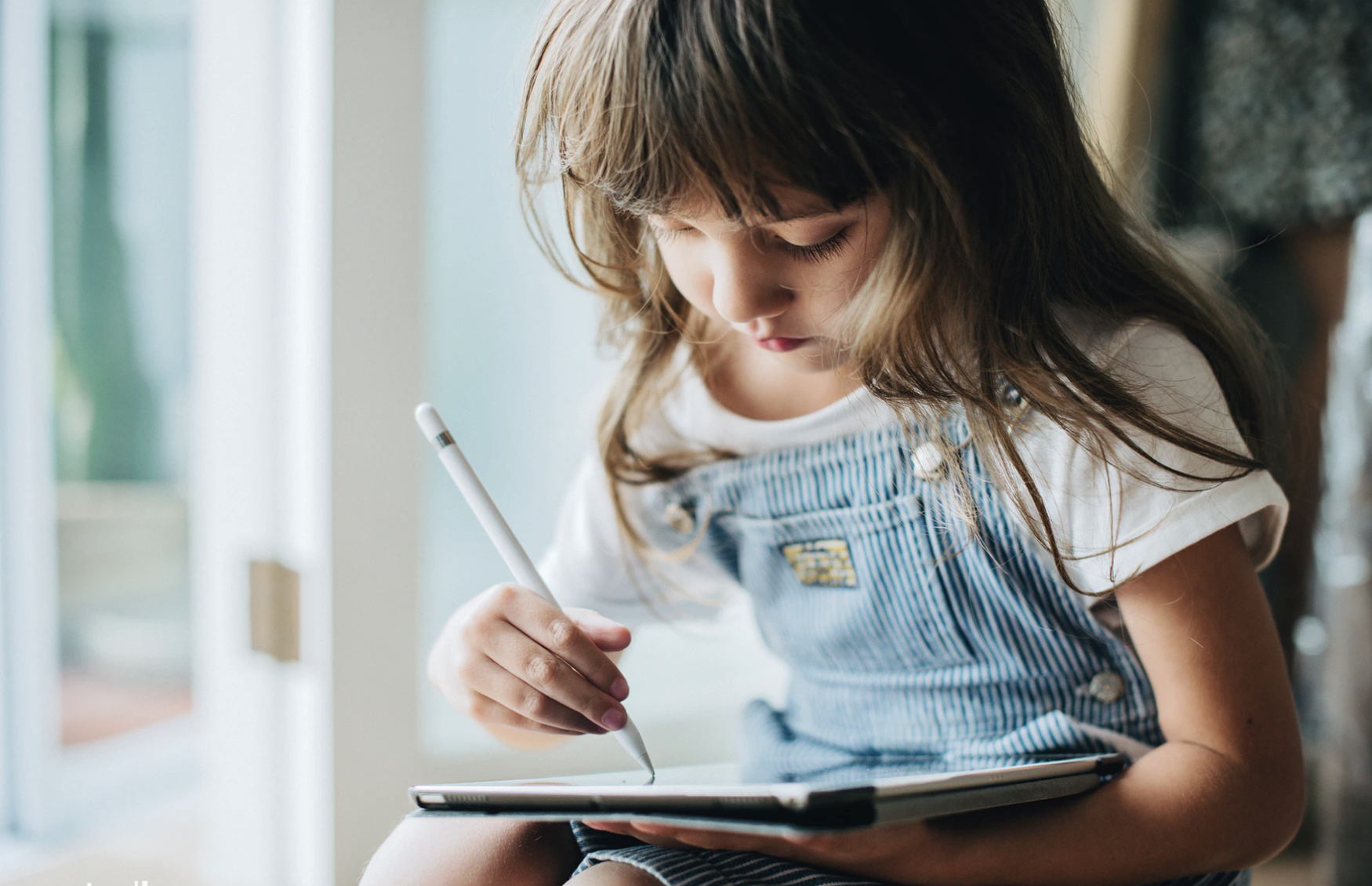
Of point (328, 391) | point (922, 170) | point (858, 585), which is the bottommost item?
point (858, 585)

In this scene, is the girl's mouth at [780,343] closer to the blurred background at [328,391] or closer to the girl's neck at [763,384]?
the girl's neck at [763,384]

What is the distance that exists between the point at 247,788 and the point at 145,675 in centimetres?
43

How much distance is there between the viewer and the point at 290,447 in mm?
886

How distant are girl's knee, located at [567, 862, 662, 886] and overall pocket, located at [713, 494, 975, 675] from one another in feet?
0.69

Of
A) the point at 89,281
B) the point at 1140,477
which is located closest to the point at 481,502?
the point at 1140,477

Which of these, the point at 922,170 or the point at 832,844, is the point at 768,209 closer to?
the point at 922,170

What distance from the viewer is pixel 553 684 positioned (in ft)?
1.52

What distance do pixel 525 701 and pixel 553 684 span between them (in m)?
0.02

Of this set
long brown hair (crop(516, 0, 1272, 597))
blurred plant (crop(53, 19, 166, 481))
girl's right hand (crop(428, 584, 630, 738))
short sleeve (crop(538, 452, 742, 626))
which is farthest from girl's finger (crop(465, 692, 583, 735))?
blurred plant (crop(53, 19, 166, 481))

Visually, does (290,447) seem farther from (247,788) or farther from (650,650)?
(650,650)

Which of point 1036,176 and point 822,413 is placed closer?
point 1036,176

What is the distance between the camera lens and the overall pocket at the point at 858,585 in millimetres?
547

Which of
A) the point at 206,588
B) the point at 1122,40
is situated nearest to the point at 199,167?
the point at 206,588

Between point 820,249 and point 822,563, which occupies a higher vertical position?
point 820,249
